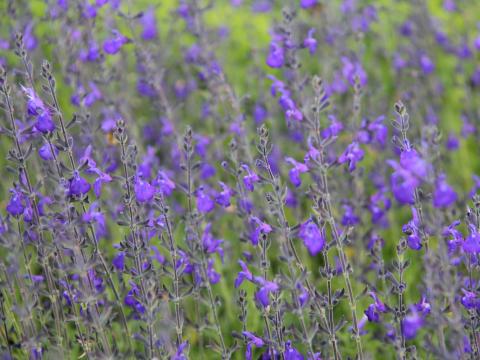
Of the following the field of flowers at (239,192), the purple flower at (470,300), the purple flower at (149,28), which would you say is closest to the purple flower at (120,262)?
the field of flowers at (239,192)

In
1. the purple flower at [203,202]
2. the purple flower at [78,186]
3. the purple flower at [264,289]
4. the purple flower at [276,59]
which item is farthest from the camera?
the purple flower at [276,59]

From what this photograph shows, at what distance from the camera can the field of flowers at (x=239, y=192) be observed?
3633 mm

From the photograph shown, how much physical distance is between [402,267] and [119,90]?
13.8ft

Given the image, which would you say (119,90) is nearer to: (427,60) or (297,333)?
(427,60)

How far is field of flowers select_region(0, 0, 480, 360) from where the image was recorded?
11.9ft

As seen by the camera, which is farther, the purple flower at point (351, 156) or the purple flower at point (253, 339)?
the purple flower at point (351, 156)

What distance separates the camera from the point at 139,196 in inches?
147

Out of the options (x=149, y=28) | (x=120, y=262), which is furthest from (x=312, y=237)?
(x=149, y=28)

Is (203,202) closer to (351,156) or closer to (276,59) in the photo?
(351,156)

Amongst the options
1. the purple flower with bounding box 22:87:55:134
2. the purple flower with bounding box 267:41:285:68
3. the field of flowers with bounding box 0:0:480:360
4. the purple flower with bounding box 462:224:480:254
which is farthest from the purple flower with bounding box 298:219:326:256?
A: the purple flower with bounding box 267:41:285:68

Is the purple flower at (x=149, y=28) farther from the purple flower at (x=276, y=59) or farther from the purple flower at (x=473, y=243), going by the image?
the purple flower at (x=473, y=243)

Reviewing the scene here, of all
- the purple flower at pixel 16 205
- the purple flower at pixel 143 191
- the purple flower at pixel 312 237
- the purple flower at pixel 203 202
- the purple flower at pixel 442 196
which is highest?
the purple flower at pixel 442 196

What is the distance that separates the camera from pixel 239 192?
4.56 m

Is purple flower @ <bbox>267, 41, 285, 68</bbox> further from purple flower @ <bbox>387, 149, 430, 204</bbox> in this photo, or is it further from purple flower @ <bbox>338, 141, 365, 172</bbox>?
purple flower @ <bbox>387, 149, 430, 204</bbox>
